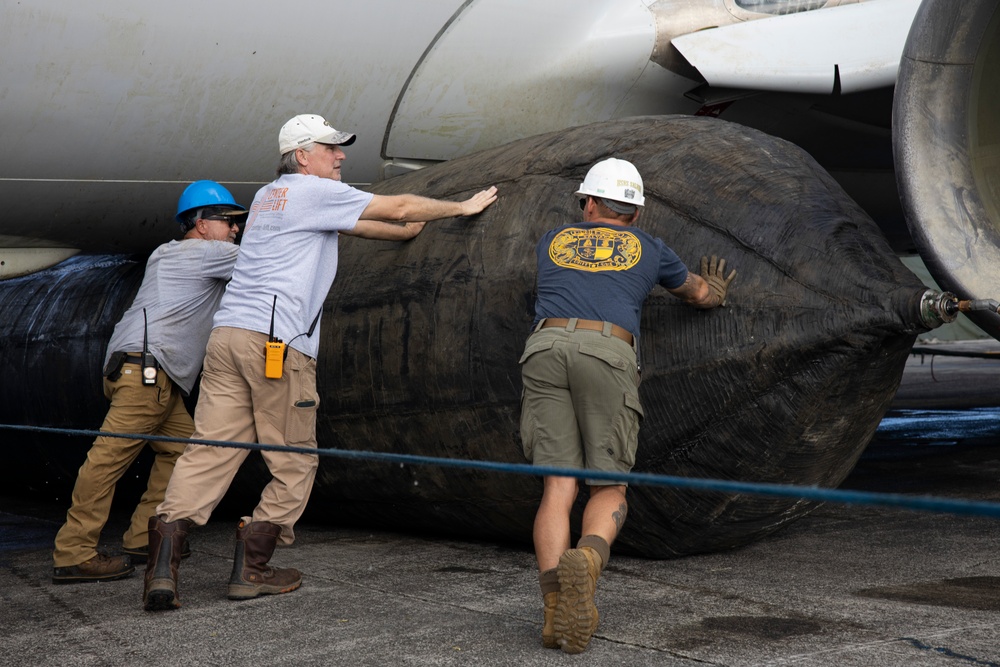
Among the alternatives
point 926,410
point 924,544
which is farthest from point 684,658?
point 926,410

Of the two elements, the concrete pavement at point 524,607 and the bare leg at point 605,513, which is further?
the bare leg at point 605,513

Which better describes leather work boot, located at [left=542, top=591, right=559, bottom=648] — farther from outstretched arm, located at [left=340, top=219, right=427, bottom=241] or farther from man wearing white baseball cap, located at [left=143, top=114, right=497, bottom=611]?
outstretched arm, located at [left=340, top=219, right=427, bottom=241]

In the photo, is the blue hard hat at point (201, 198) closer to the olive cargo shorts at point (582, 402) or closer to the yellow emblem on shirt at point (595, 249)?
the yellow emblem on shirt at point (595, 249)

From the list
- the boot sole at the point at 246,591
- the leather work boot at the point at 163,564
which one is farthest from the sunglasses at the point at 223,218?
the boot sole at the point at 246,591

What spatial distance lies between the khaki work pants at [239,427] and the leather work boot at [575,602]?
1.28m

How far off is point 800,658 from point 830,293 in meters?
1.26

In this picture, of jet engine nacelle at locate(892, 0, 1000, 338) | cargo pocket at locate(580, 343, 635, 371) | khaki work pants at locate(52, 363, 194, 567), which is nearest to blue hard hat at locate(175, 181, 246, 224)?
khaki work pants at locate(52, 363, 194, 567)

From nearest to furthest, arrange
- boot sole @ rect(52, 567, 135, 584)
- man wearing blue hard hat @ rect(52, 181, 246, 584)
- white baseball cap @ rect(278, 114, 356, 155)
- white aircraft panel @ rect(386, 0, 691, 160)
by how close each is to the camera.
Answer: white baseball cap @ rect(278, 114, 356, 155), boot sole @ rect(52, 567, 135, 584), man wearing blue hard hat @ rect(52, 181, 246, 584), white aircraft panel @ rect(386, 0, 691, 160)

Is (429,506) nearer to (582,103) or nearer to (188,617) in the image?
(188,617)

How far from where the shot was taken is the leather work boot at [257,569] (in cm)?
401

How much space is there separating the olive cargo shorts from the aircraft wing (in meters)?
2.76

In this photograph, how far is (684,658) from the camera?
3.06m

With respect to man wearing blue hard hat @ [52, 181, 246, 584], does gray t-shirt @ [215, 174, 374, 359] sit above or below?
above

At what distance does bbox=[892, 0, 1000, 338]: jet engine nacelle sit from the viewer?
4.11 meters
